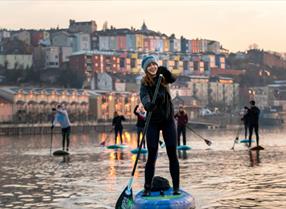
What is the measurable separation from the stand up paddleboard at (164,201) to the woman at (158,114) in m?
0.37

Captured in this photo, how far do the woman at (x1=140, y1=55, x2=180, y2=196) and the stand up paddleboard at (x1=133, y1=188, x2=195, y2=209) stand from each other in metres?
0.37

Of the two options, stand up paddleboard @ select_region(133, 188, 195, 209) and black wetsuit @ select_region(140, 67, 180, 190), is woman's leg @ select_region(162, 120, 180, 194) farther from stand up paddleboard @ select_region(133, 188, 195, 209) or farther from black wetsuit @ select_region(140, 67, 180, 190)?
stand up paddleboard @ select_region(133, 188, 195, 209)

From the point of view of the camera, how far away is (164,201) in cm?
862

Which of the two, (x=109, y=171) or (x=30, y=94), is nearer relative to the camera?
(x=109, y=171)

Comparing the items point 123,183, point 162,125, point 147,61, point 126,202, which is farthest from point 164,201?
point 123,183

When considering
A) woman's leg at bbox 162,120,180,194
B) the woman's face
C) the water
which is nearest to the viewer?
the woman's face

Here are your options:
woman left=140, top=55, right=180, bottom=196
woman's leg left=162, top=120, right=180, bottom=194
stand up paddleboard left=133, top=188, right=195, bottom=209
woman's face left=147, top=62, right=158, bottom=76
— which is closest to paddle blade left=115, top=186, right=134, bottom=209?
stand up paddleboard left=133, top=188, right=195, bottom=209

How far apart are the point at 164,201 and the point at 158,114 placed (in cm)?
149

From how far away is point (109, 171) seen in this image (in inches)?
621

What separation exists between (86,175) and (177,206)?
21.3ft

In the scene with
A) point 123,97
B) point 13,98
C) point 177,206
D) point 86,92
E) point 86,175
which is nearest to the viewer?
point 177,206

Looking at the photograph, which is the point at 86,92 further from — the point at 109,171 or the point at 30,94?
the point at 109,171

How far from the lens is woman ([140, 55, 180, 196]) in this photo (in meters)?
9.55

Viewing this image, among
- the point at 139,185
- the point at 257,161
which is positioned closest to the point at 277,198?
the point at 139,185
